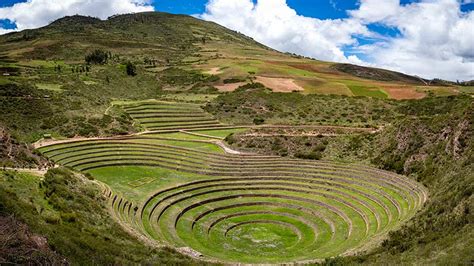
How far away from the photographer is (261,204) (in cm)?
3039

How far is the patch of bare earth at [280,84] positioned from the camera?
7425cm

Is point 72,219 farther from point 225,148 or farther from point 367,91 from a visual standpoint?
point 367,91

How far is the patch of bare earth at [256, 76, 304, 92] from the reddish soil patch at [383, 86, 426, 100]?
16.5 metres

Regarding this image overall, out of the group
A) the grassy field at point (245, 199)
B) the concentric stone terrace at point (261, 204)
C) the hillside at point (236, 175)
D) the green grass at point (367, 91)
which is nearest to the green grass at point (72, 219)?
the hillside at point (236, 175)

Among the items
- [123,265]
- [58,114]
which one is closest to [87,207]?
[123,265]

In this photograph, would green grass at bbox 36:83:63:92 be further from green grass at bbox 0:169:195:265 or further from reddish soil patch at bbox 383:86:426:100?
reddish soil patch at bbox 383:86:426:100

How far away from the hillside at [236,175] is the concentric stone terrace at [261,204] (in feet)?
0.50

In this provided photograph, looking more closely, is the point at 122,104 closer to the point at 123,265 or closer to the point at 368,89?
the point at 368,89

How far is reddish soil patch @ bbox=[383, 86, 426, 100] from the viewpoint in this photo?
64.7 m

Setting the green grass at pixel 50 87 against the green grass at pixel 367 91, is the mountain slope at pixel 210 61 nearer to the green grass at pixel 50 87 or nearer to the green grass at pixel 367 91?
the green grass at pixel 367 91

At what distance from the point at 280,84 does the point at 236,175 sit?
1822 inches

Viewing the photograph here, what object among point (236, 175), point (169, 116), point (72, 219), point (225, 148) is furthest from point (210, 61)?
point (72, 219)

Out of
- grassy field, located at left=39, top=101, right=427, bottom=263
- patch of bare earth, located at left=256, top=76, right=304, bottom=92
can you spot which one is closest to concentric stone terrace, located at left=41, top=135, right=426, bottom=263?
grassy field, located at left=39, top=101, right=427, bottom=263

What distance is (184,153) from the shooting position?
4009 cm
